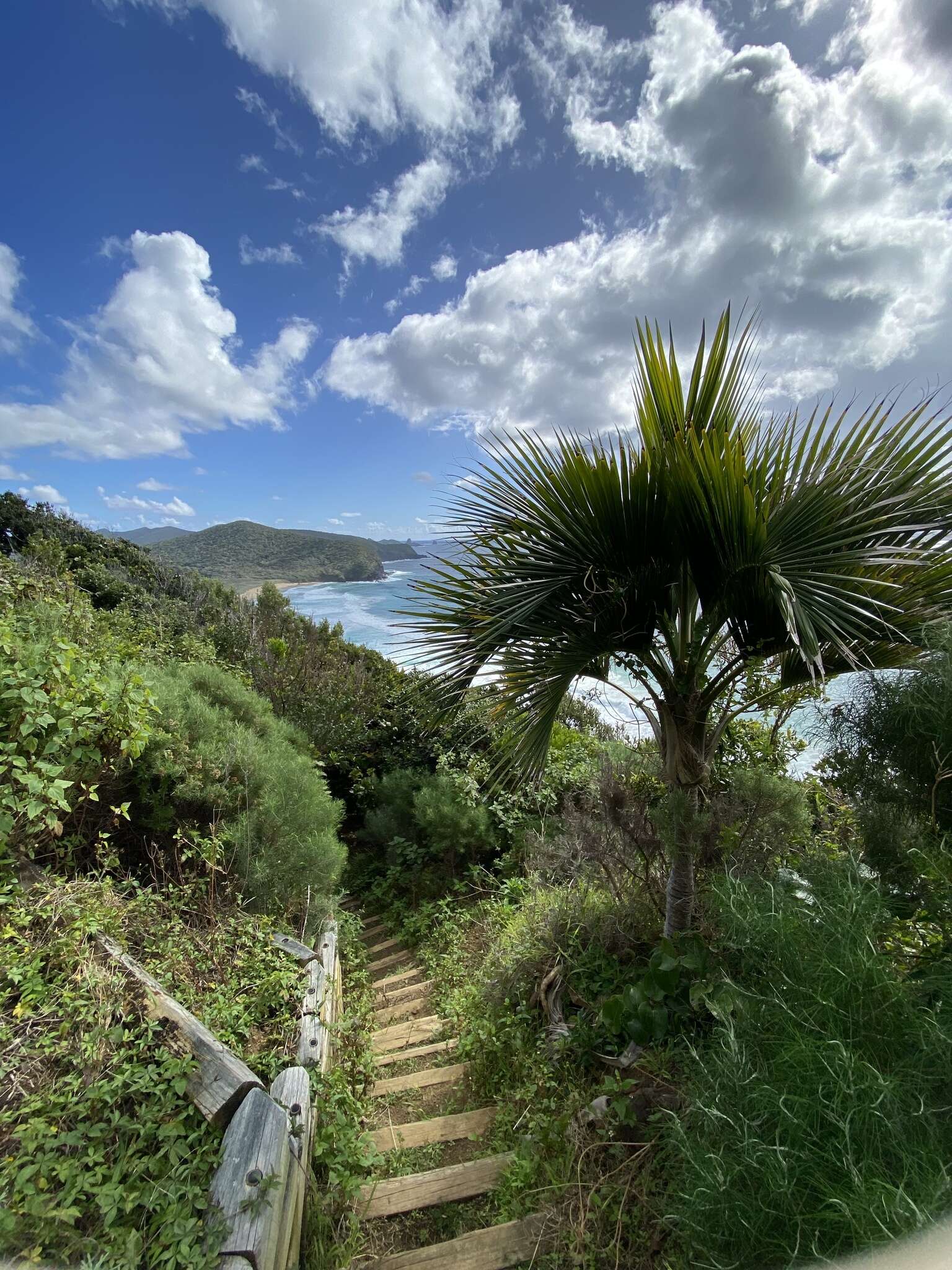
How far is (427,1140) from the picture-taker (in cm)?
230

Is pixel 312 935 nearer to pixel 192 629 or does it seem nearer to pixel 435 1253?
pixel 435 1253

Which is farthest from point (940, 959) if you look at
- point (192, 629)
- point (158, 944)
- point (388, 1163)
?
point (192, 629)

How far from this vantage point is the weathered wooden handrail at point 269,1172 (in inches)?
53.4

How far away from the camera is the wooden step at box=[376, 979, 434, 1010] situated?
3648 mm

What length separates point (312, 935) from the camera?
328 cm

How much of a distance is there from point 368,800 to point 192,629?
13.2ft

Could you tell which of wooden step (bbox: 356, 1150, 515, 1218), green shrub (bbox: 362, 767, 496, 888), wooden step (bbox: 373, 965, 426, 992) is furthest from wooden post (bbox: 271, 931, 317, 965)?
green shrub (bbox: 362, 767, 496, 888)

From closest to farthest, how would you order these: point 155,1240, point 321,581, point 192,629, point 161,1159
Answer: point 155,1240 < point 161,1159 < point 192,629 < point 321,581

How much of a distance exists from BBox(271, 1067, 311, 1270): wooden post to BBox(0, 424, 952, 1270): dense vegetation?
106mm

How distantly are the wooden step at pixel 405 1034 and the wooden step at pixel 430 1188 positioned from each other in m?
1.01

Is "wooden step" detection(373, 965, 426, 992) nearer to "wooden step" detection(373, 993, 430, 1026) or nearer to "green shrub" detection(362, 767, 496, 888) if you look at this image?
"wooden step" detection(373, 993, 430, 1026)

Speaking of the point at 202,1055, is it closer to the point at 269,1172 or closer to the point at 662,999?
the point at 269,1172

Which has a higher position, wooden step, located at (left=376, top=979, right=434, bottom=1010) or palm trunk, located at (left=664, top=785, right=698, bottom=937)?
palm trunk, located at (left=664, top=785, right=698, bottom=937)

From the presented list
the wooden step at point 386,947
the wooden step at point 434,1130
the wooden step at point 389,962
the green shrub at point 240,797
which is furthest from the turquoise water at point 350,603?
the wooden step at point 434,1130
